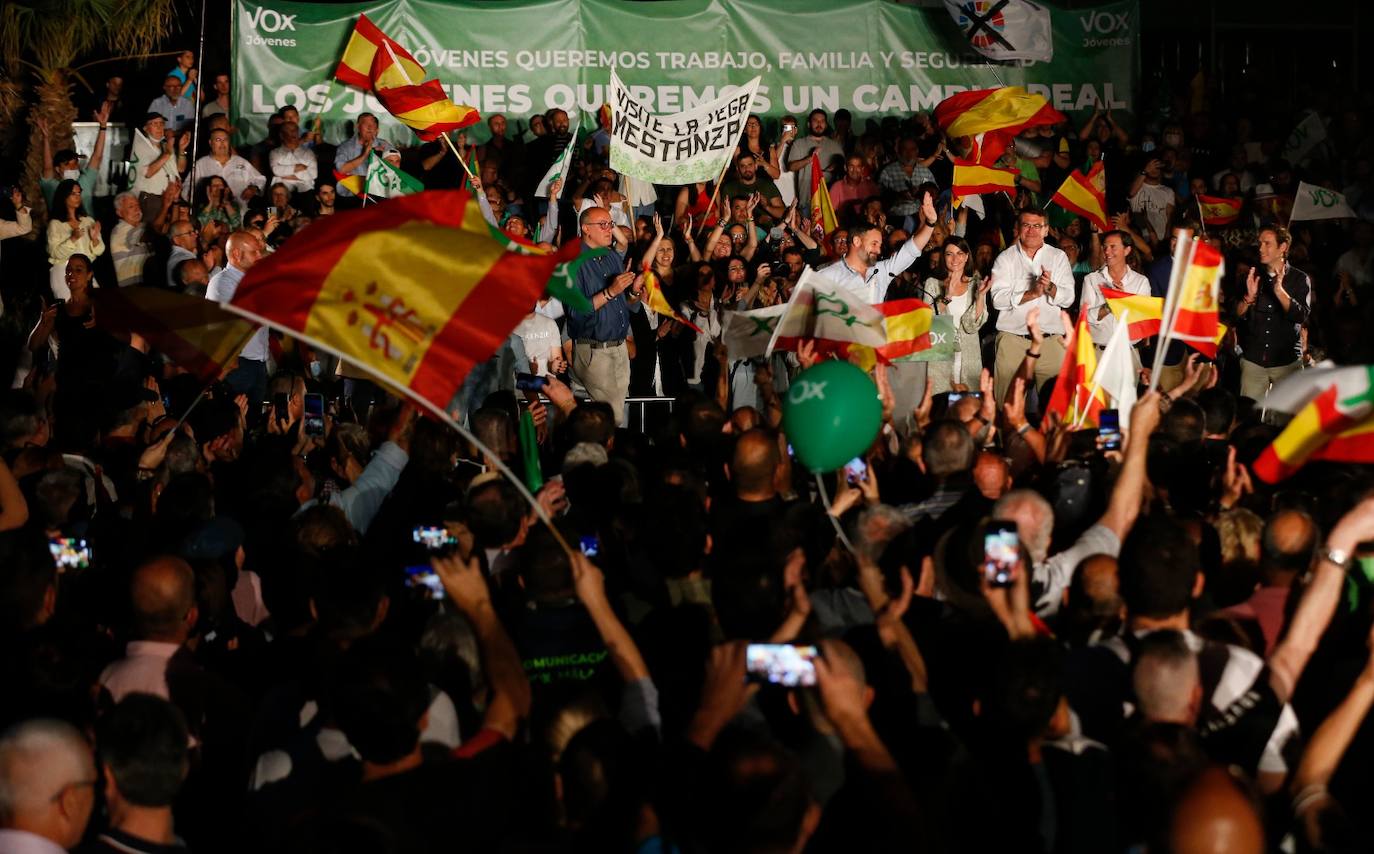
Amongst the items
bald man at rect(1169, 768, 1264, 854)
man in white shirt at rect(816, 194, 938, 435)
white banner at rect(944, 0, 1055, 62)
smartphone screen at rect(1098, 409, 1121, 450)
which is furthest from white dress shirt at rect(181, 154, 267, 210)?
bald man at rect(1169, 768, 1264, 854)

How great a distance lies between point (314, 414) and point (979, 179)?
7.07 metres

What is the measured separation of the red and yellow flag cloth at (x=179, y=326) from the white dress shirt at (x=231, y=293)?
4843 millimetres

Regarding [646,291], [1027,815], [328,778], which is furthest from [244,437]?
[1027,815]

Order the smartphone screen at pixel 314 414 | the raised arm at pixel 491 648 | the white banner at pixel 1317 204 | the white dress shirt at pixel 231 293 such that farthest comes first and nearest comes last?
the white banner at pixel 1317 204
the white dress shirt at pixel 231 293
the smartphone screen at pixel 314 414
the raised arm at pixel 491 648

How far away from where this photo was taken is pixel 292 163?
15406 mm

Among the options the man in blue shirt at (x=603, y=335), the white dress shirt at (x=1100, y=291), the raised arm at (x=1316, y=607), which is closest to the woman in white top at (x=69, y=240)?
the man in blue shirt at (x=603, y=335)

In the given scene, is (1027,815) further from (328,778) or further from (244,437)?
(244,437)

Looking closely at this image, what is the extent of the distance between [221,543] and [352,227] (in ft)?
4.27

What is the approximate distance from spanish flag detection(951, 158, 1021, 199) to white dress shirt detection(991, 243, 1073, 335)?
44.2 inches

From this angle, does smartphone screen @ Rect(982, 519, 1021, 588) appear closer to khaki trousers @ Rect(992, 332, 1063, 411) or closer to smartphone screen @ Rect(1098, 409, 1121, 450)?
smartphone screen @ Rect(1098, 409, 1121, 450)

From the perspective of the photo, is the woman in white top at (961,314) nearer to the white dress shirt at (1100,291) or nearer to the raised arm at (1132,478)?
the white dress shirt at (1100,291)

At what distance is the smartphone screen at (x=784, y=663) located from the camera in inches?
143

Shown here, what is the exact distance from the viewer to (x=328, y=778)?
3965 mm

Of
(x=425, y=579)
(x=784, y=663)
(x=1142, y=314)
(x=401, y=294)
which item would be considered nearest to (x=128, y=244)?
(x=1142, y=314)
